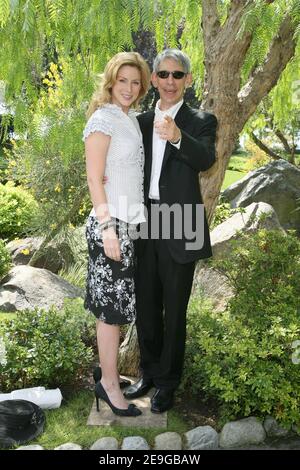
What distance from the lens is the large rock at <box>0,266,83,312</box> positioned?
5.75 metres

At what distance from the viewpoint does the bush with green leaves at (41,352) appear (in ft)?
13.2

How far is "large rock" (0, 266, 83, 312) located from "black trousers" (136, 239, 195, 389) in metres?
1.89

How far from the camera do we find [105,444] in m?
3.42

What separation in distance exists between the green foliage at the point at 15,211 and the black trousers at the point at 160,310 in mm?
5112

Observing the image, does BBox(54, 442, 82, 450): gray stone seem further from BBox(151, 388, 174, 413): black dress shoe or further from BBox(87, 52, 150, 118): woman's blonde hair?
BBox(87, 52, 150, 118): woman's blonde hair

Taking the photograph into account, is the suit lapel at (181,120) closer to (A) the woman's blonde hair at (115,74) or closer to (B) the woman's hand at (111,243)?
(A) the woman's blonde hair at (115,74)

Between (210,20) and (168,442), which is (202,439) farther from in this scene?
(210,20)

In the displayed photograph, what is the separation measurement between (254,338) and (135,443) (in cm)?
106

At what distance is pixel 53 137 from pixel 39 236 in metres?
4.12

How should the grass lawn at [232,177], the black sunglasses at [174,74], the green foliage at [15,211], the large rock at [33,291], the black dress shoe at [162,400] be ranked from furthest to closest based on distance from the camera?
1. the grass lawn at [232,177]
2. the green foliage at [15,211]
3. the large rock at [33,291]
4. the black dress shoe at [162,400]
5. the black sunglasses at [174,74]

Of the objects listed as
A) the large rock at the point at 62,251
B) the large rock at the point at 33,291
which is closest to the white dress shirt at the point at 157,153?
the large rock at the point at 33,291

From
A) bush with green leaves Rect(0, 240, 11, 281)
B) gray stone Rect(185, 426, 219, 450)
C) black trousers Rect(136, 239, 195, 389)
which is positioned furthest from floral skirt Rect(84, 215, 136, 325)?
bush with green leaves Rect(0, 240, 11, 281)

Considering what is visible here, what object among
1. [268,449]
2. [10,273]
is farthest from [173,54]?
[10,273]
